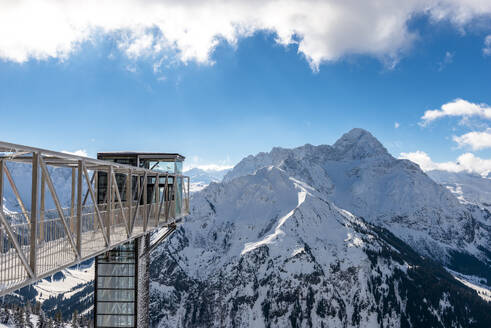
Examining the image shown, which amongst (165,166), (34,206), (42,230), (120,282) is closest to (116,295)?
(120,282)

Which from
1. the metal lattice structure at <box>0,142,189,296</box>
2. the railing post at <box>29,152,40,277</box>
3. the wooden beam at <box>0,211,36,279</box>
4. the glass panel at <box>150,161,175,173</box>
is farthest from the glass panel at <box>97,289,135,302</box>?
the railing post at <box>29,152,40,277</box>

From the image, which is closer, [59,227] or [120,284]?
[59,227]

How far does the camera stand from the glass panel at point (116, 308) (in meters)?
25.0

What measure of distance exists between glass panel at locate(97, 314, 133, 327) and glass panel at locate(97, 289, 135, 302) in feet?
3.83

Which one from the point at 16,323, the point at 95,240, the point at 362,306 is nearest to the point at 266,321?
the point at 362,306

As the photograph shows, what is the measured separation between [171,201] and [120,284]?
267 inches

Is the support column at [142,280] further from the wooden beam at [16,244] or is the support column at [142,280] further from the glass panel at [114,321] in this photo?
the wooden beam at [16,244]

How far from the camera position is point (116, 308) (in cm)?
2514

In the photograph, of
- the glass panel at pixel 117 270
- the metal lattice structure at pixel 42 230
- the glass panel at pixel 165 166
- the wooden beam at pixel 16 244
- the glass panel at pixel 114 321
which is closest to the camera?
the wooden beam at pixel 16 244

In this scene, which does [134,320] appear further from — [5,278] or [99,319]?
[5,278]

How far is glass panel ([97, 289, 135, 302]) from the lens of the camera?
24938 millimetres

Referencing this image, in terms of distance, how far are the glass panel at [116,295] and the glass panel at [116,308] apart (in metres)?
0.35

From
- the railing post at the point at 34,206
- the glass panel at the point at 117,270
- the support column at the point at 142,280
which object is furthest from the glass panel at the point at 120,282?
the railing post at the point at 34,206

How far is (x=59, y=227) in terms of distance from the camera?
14.7 meters
